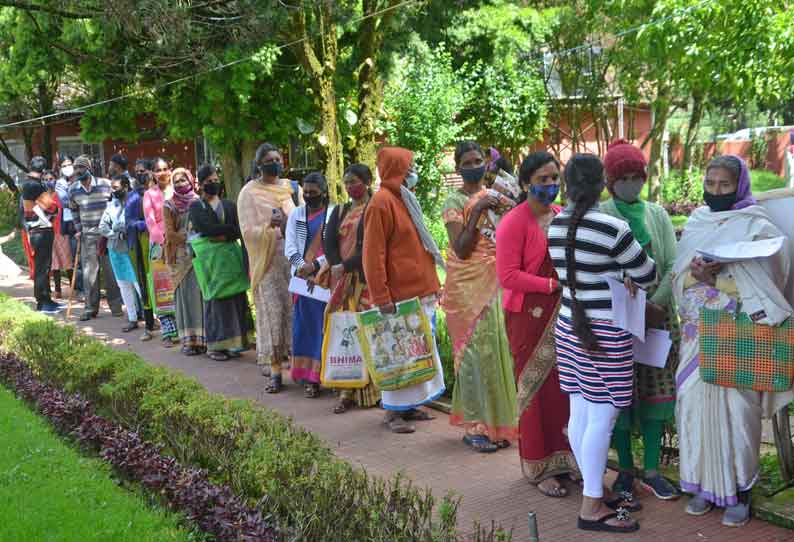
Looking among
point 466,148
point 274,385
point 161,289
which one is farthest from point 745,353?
point 161,289

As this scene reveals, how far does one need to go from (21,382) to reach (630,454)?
5505 mm

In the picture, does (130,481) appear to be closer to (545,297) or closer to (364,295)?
(364,295)

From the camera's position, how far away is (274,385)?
8.30 meters

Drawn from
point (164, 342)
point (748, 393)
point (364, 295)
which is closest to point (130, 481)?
point (364, 295)

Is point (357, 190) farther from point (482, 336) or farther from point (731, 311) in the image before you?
point (731, 311)

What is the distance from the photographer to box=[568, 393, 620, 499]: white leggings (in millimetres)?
4543

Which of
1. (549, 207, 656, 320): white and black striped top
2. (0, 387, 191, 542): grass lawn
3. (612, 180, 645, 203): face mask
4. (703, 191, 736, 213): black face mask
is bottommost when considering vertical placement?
(0, 387, 191, 542): grass lawn

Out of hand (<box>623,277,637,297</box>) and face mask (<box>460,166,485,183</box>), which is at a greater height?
face mask (<box>460,166,485,183</box>)

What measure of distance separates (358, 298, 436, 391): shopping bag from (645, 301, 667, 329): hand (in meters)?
2.08

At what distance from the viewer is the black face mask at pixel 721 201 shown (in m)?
4.57

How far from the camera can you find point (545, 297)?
515 cm

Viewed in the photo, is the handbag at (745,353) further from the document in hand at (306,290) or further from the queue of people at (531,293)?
the document in hand at (306,290)

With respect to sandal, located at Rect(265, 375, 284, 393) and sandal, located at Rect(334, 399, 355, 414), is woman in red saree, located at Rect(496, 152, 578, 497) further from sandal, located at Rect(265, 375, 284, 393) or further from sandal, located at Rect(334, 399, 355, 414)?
sandal, located at Rect(265, 375, 284, 393)

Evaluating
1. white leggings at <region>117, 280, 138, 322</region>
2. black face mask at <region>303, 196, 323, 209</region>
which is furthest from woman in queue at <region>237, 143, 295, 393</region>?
white leggings at <region>117, 280, 138, 322</region>
